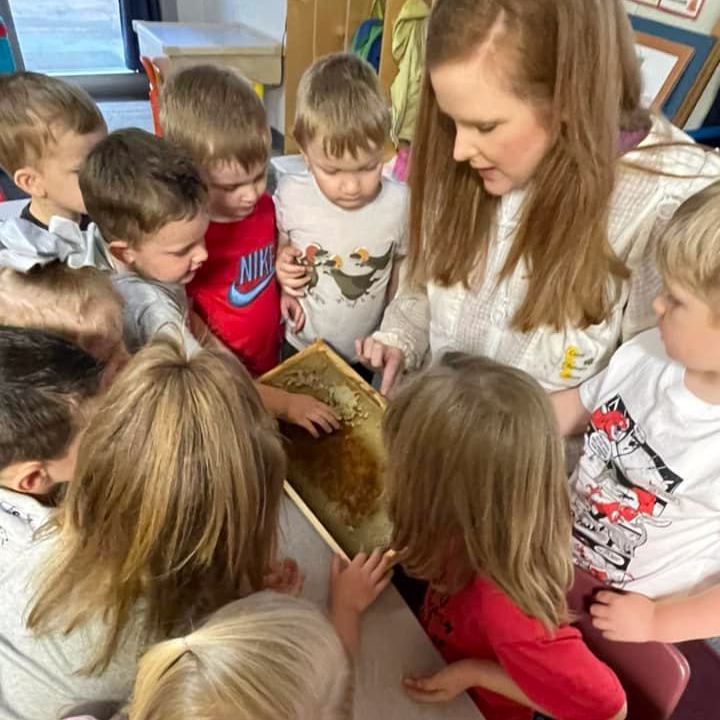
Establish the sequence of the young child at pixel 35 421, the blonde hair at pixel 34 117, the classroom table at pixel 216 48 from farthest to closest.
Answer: the classroom table at pixel 216 48 → the blonde hair at pixel 34 117 → the young child at pixel 35 421

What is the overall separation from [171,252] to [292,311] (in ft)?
1.54

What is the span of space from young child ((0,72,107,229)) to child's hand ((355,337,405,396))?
32.9 inches

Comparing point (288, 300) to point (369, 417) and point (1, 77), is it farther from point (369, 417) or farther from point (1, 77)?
point (1, 77)

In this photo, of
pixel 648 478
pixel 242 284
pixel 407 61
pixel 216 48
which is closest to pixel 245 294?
pixel 242 284

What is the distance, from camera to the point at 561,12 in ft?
3.01

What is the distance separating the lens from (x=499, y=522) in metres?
0.94

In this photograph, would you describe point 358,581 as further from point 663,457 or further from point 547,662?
point 663,457

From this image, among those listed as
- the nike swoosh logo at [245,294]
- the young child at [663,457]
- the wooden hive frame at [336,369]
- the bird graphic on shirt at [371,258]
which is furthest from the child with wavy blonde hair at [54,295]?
the young child at [663,457]

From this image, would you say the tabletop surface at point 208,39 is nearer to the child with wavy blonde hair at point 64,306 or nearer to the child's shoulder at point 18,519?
the child with wavy blonde hair at point 64,306

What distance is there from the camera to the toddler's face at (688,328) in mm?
969

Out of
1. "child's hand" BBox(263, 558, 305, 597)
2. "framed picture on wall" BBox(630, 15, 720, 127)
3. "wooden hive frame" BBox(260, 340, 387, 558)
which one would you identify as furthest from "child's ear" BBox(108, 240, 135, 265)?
"framed picture on wall" BBox(630, 15, 720, 127)

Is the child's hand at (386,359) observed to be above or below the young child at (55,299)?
below

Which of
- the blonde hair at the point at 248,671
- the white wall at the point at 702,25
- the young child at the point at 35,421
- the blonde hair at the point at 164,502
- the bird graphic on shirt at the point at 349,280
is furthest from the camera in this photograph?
the white wall at the point at 702,25

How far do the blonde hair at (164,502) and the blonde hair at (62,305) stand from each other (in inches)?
15.5
